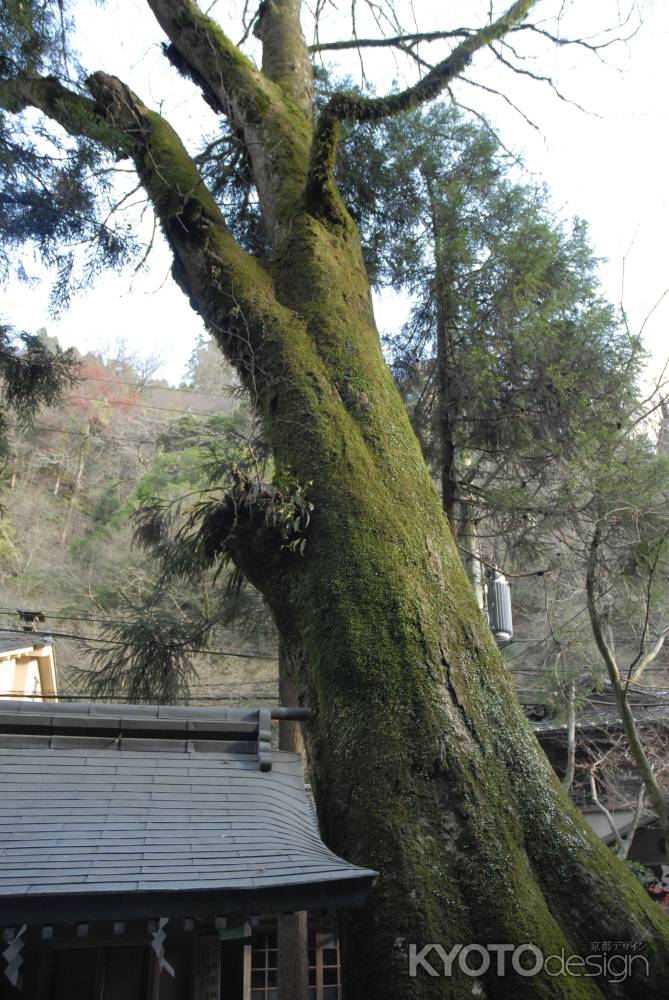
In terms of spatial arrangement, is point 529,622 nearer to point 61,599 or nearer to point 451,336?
point 451,336

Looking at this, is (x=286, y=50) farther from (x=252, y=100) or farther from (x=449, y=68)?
(x=449, y=68)

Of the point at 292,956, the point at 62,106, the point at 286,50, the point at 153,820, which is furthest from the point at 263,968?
the point at 286,50

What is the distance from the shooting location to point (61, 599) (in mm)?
17312

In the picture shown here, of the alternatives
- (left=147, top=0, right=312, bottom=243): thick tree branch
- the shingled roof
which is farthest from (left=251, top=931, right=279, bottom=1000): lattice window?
(left=147, top=0, right=312, bottom=243): thick tree branch

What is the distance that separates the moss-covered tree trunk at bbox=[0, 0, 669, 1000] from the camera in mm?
2592

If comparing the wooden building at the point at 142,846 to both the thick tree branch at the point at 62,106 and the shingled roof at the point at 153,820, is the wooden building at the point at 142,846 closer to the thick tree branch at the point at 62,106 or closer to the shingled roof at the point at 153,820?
the shingled roof at the point at 153,820

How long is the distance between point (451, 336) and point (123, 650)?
15.3 feet

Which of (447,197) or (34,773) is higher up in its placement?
(447,197)

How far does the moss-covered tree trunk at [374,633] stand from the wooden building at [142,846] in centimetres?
32

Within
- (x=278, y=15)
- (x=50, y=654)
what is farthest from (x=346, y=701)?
(x=50, y=654)

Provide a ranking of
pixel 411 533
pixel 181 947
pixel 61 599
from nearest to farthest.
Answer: pixel 411 533, pixel 181 947, pixel 61 599

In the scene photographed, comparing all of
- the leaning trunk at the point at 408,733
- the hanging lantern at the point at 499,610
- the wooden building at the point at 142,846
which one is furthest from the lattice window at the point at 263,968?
the leaning trunk at the point at 408,733

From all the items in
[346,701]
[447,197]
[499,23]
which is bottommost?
[346,701]

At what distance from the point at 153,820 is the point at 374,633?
122cm
